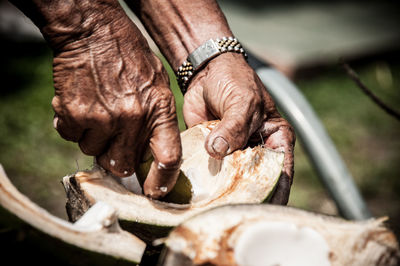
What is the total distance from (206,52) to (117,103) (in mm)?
764

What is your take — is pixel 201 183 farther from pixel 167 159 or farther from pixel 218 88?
pixel 218 88

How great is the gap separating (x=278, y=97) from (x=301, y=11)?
21.1ft

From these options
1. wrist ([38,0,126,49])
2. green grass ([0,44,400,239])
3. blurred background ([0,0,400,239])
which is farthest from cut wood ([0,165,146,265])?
green grass ([0,44,400,239])

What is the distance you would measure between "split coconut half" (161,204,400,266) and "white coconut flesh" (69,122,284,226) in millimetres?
284

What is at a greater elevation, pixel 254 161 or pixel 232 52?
pixel 232 52

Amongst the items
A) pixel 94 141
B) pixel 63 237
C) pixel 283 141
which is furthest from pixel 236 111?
pixel 63 237

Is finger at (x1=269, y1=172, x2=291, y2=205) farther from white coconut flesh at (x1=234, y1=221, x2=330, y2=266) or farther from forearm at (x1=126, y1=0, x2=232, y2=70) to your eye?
forearm at (x1=126, y1=0, x2=232, y2=70)

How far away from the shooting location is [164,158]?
4.21 ft

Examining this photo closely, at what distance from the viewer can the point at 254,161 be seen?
141cm

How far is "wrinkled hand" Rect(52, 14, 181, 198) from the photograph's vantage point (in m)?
1.25

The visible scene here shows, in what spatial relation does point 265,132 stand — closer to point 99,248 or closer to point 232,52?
point 232,52

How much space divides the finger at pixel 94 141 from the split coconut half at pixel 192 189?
0.26 feet

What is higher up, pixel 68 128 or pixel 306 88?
pixel 68 128

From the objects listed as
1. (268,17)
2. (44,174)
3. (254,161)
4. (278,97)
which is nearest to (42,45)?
(44,174)
